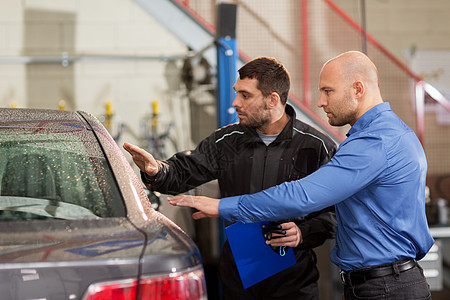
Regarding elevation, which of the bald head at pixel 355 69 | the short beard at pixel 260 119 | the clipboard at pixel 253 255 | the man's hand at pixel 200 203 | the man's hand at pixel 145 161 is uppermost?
the bald head at pixel 355 69

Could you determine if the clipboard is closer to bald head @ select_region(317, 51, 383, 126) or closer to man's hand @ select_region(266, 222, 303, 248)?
man's hand @ select_region(266, 222, 303, 248)

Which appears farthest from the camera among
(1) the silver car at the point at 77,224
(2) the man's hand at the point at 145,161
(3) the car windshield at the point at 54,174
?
(2) the man's hand at the point at 145,161

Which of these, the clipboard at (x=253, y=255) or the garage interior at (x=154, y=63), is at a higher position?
the garage interior at (x=154, y=63)

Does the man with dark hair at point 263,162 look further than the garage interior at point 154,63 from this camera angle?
No

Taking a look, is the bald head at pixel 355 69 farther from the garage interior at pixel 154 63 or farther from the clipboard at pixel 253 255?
the garage interior at pixel 154 63

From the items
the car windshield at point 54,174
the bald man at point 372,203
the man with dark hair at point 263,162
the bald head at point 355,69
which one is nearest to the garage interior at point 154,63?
the man with dark hair at point 263,162

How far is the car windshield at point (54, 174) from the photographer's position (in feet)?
4.70

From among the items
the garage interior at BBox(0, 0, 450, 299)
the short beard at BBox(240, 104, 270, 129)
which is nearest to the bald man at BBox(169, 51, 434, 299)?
the short beard at BBox(240, 104, 270, 129)

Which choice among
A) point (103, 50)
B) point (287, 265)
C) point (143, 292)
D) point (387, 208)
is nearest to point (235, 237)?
point (287, 265)

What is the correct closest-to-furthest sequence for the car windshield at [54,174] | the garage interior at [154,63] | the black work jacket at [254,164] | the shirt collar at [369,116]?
the car windshield at [54,174] < the shirt collar at [369,116] < the black work jacket at [254,164] < the garage interior at [154,63]

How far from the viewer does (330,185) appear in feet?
5.86

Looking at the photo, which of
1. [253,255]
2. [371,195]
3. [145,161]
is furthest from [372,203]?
[145,161]

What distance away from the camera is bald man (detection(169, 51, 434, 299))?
179cm

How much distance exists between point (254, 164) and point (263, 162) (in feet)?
0.14
